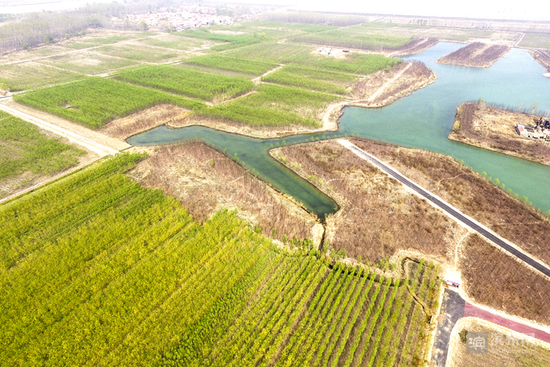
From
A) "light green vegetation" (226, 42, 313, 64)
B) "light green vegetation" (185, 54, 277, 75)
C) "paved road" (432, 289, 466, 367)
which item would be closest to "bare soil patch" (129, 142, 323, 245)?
"paved road" (432, 289, 466, 367)

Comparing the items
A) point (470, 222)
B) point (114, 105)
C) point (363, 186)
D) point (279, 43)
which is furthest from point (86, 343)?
point (279, 43)

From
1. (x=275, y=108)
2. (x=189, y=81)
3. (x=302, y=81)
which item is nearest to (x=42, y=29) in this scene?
(x=189, y=81)

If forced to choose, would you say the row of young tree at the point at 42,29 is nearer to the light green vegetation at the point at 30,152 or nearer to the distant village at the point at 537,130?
the light green vegetation at the point at 30,152

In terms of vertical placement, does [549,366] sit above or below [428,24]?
below

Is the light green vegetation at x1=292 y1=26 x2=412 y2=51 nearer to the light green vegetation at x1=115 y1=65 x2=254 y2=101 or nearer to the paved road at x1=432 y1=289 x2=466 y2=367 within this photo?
the light green vegetation at x1=115 y1=65 x2=254 y2=101

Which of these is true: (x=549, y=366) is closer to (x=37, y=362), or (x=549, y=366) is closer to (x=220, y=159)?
(x=37, y=362)

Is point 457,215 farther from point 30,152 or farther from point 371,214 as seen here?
point 30,152

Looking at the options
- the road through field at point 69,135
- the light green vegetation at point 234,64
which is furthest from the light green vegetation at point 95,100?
the light green vegetation at point 234,64
